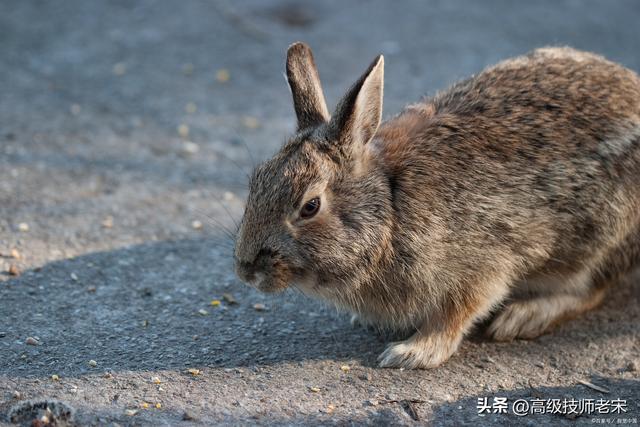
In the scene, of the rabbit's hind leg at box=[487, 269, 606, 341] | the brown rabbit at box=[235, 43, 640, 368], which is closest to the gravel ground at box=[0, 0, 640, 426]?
the rabbit's hind leg at box=[487, 269, 606, 341]

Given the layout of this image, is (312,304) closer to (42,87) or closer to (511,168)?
(511,168)

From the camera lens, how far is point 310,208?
450cm

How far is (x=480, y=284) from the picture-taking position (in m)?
4.82

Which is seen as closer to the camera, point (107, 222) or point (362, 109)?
point (362, 109)

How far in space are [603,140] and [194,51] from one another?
5.24 metres

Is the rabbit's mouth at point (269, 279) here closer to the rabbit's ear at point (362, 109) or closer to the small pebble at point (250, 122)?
the rabbit's ear at point (362, 109)

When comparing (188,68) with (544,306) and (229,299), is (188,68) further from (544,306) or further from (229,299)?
(544,306)

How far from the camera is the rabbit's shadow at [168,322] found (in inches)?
186

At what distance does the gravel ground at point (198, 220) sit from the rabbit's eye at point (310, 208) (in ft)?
2.92

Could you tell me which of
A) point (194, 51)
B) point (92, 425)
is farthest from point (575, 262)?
point (194, 51)

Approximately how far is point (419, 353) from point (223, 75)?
470cm

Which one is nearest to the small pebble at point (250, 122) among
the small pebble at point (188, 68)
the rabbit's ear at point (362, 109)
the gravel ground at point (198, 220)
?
the gravel ground at point (198, 220)

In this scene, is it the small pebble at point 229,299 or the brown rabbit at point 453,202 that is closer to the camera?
the brown rabbit at point 453,202

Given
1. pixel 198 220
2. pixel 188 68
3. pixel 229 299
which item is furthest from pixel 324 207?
pixel 188 68
